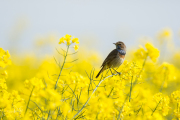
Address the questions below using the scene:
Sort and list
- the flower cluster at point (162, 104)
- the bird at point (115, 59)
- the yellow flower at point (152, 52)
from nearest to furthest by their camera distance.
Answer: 1. the flower cluster at point (162, 104)
2. the yellow flower at point (152, 52)
3. the bird at point (115, 59)

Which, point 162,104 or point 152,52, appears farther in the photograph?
point 152,52

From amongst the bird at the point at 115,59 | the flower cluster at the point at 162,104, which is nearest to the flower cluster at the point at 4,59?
the flower cluster at the point at 162,104

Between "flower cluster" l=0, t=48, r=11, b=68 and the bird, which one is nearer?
"flower cluster" l=0, t=48, r=11, b=68

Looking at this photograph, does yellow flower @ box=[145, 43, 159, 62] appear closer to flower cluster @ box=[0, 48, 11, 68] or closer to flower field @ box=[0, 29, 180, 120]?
flower field @ box=[0, 29, 180, 120]

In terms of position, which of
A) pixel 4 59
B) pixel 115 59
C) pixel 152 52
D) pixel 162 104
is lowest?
pixel 162 104

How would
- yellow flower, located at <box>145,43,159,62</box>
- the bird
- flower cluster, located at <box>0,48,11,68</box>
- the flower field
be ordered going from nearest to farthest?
the flower field
flower cluster, located at <box>0,48,11,68</box>
yellow flower, located at <box>145,43,159,62</box>
the bird

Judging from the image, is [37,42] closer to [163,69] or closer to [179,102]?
[163,69]

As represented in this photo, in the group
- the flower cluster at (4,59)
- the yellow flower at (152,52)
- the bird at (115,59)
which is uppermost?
the bird at (115,59)

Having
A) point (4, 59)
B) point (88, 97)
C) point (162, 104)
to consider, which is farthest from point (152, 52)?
point (4, 59)

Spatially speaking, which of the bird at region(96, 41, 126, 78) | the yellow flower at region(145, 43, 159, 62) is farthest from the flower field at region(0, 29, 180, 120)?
the bird at region(96, 41, 126, 78)

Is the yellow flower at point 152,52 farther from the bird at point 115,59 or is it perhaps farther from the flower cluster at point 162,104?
the bird at point 115,59

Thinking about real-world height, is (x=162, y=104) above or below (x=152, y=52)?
below

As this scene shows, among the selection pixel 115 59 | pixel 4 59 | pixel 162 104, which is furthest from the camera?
pixel 115 59

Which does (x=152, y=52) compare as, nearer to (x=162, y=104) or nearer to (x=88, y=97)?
(x=162, y=104)
